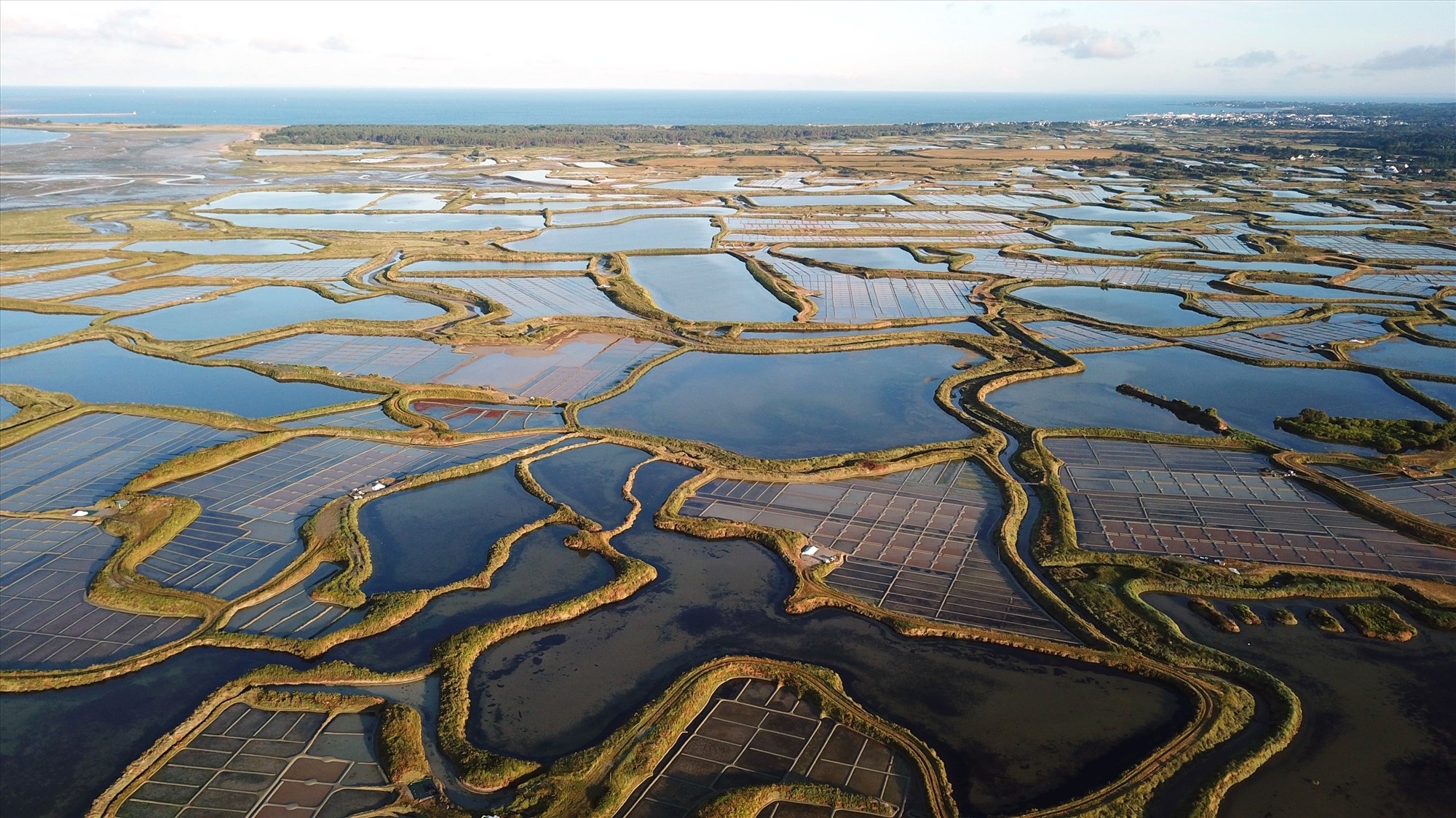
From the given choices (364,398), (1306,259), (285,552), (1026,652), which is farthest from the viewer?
(1306,259)

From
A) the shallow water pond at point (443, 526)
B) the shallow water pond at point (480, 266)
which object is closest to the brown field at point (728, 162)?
the shallow water pond at point (480, 266)

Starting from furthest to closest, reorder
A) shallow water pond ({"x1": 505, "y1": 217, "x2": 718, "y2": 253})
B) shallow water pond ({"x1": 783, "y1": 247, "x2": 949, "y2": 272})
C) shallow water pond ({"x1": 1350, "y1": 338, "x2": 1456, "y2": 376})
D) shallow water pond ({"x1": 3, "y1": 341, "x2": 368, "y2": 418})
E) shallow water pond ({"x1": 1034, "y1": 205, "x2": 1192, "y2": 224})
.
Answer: shallow water pond ({"x1": 1034, "y1": 205, "x2": 1192, "y2": 224}) < shallow water pond ({"x1": 505, "y1": 217, "x2": 718, "y2": 253}) < shallow water pond ({"x1": 783, "y1": 247, "x2": 949, "y2": 272}) < shallow water pond ({"x1": 1350, "y1": 338, "x2": 1456, "y2": 376}) < shallow water pond ({"x1": 3, "y1": 341, "x2": 368, "y2": 418})

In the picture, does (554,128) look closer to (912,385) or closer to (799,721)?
(912,385)

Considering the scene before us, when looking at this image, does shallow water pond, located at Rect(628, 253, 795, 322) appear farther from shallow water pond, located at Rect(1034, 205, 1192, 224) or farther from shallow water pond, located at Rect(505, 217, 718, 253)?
shallow water pond, located at Rect(1034, 205, 1192, 224)

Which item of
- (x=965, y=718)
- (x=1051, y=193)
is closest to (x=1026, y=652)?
(x=965, y=718)

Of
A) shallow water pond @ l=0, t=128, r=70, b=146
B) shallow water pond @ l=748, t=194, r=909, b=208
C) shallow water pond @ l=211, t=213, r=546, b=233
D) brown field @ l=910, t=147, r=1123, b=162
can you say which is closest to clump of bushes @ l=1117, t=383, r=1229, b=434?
shallow water pond @ l=211, t=213, r=546, b=233

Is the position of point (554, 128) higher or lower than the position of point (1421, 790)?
higher
